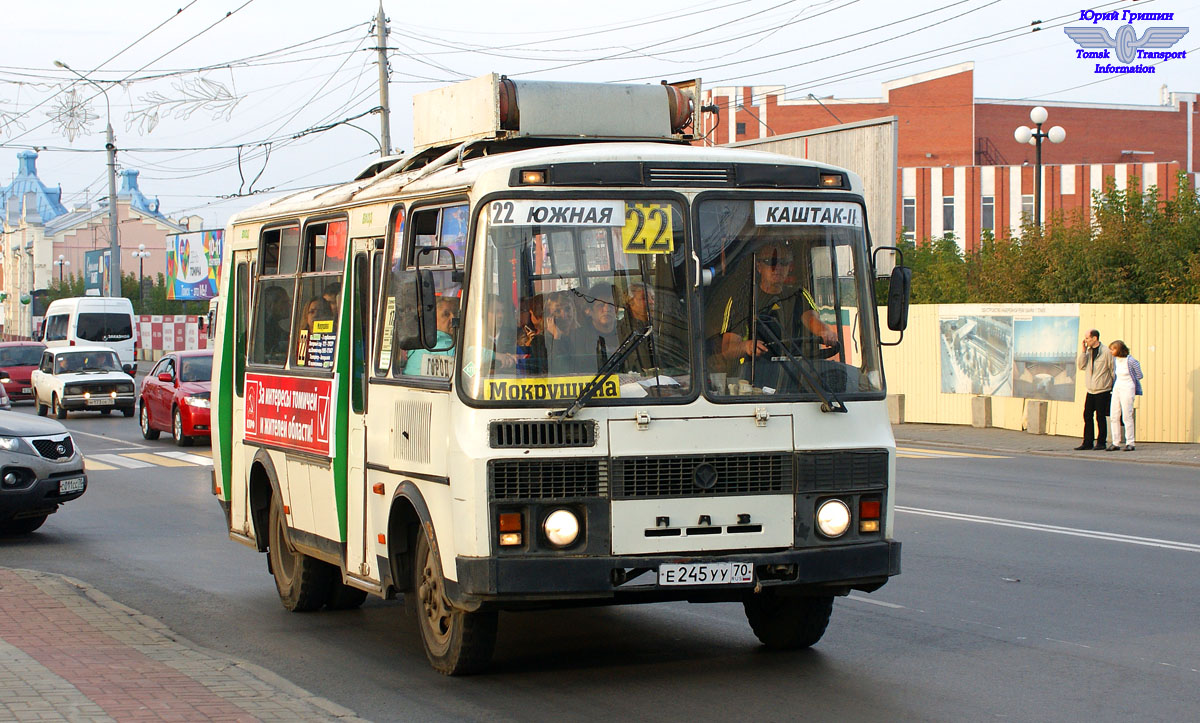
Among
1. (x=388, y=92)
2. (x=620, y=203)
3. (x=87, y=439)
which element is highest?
(x=388, y=92)

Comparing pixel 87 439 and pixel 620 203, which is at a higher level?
pixel 620 203

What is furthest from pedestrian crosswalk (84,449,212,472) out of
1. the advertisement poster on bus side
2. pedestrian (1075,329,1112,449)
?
pedestrian (1075,329,1112,449)

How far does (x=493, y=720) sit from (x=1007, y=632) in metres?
3.45

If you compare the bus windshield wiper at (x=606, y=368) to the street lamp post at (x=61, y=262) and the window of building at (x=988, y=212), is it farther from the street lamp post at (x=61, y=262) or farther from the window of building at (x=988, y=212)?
the street lamp post at (x=61, y=262)

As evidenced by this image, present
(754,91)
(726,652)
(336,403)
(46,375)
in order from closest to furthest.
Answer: (726,652) → (336,403) → (46,375) → (754,91)

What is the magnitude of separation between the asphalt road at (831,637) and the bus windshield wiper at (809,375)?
4.55 ft

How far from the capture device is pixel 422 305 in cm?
710

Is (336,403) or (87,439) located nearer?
(336,403)

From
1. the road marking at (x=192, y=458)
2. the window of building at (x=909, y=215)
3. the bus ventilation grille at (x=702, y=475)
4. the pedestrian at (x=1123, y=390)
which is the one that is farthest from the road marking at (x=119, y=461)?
the window of building at (x=909, y=215)

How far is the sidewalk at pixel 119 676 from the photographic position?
21.2 feet

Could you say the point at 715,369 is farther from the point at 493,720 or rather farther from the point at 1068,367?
the point at 1068,367

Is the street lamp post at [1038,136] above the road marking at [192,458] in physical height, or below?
above

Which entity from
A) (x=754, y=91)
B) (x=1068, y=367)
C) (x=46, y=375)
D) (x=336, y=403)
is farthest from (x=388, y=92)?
(x=754, y=91)

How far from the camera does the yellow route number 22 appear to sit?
7.23 m
